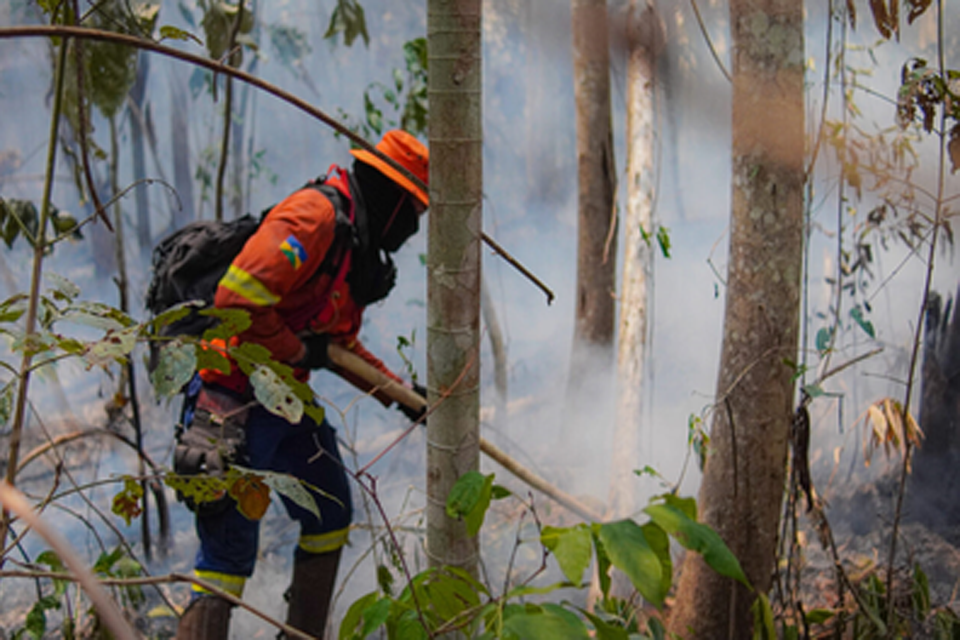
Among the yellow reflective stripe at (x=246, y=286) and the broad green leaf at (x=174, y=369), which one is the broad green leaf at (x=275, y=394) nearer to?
the broad green leaf at (x=174, y=369)

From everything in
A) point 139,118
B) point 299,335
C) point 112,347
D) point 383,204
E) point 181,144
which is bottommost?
point 299,335

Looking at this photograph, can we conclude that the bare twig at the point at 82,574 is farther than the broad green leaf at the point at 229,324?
No

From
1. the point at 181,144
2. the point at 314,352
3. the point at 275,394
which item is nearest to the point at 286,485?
the point at 275,394

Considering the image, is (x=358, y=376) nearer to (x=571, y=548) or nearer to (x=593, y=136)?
(x=571, y=548)

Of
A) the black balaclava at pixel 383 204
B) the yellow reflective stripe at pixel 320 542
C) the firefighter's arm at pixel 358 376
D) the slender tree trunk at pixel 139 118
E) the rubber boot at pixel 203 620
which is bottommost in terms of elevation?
the rubber boot at pixel 203 620

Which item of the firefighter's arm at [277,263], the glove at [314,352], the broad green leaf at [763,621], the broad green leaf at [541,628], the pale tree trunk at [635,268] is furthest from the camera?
the pale tree trunk at [635,268]

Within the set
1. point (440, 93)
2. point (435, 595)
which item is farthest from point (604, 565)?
point (440, 93)

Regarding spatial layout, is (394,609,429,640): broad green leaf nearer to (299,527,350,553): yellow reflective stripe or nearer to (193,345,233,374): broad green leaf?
(193,345,233,374): broad green leaf

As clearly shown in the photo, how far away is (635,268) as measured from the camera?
320 centimetres

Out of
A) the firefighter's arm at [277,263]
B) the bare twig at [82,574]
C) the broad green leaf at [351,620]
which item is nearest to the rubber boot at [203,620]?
the firefighter's arm at [277,263]

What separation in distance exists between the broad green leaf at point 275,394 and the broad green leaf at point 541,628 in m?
0.33

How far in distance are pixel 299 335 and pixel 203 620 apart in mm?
807

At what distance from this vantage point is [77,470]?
377cm

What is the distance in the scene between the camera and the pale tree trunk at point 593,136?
355cm
